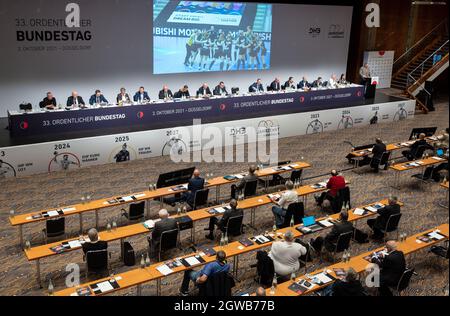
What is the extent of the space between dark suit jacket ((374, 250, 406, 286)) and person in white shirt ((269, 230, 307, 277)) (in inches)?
51.2

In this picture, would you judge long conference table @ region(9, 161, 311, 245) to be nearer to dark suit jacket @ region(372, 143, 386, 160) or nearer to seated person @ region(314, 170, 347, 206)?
seated person @ region(314, 170, 347, 206)

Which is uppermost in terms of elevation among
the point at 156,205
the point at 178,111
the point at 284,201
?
the point at 178,111

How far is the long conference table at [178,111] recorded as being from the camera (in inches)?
526

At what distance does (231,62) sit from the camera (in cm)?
2000

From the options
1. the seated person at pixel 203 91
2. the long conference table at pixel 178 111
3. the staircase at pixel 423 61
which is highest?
the staircase at pixel 423 61

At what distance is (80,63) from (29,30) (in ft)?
6.51

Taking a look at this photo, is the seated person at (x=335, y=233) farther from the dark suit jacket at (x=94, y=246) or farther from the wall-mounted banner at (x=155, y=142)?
the wall-mounted banner at (x=155, y=142)

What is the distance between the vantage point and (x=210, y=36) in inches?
751

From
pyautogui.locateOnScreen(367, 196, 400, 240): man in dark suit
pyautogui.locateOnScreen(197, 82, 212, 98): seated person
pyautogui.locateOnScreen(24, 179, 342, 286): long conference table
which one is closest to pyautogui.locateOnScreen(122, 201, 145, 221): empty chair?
pyautogui.locateOnScreen(24, 179, 342, 286): long conference table

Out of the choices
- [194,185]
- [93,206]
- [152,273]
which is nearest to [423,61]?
[194,185]

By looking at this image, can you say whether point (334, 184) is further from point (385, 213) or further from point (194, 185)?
point (194, 185)

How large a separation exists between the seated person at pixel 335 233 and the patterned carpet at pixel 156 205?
1.18 ft

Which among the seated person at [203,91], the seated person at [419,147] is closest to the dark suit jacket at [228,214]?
the seated person at [419,147]

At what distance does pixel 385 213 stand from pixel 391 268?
2.23 m
